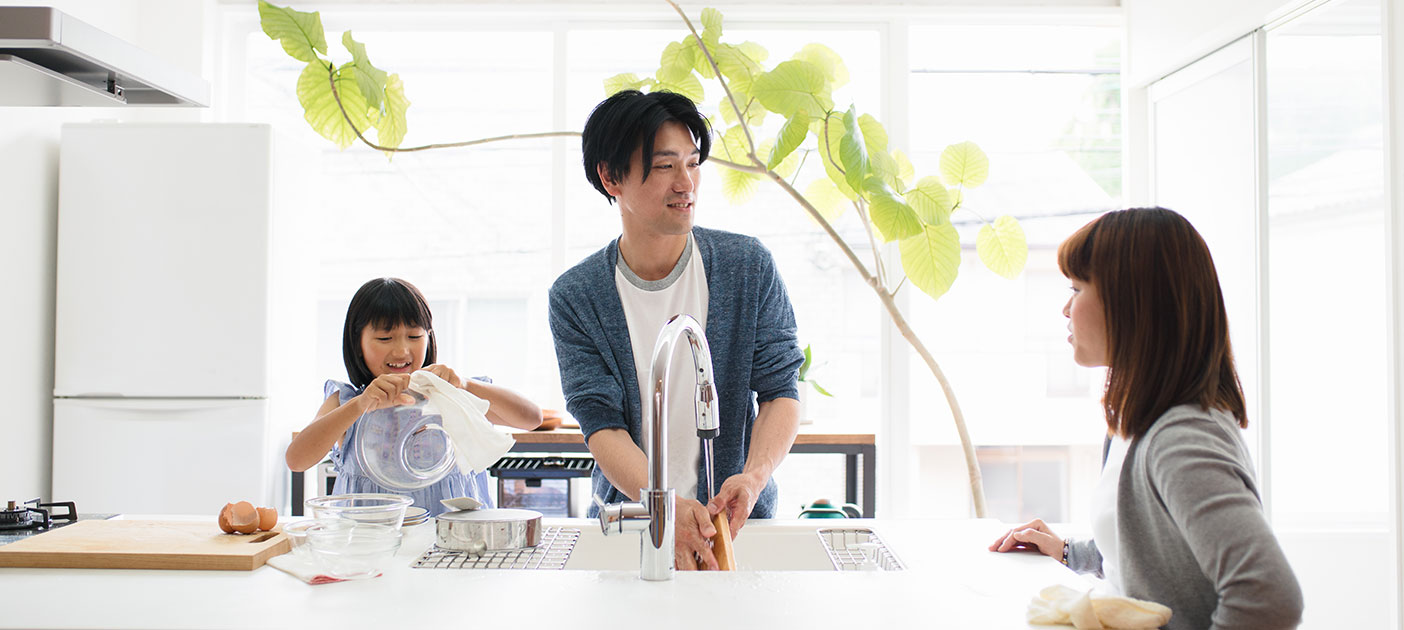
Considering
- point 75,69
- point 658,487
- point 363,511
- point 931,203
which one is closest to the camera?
point 658,487

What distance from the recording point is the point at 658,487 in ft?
3.85

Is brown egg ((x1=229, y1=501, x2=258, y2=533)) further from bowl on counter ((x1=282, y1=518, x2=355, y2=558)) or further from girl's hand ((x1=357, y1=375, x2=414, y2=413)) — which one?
girl's hand ((x1=357, y1=375, x2=414, y2=413))

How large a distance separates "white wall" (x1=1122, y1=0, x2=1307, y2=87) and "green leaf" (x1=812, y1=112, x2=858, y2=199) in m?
1.19

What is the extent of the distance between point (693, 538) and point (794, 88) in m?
1.44

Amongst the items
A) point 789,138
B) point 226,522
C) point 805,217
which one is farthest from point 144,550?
point 805,217

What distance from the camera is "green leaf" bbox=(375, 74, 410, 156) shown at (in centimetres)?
228

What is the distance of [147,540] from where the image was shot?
4.44 feet

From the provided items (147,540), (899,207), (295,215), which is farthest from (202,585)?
(295,215)

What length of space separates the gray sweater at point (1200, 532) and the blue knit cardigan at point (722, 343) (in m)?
0.75

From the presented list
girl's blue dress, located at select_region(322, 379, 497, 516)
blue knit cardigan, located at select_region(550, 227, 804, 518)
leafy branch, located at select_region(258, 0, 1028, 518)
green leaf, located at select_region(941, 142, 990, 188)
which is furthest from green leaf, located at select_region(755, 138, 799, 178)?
girl's blue dress, located at select_region(322, 379, 497, 516)

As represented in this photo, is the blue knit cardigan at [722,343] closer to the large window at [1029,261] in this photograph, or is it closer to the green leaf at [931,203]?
the green leaf at [931,203]

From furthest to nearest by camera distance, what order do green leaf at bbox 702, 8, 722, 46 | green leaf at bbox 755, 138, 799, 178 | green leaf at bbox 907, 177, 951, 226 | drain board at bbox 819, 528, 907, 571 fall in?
green leaf at bbox 755, 138, 799, 178 → green leaf at bbox 702, 8, 722, 46 → green leaf at bbox 907, 177, 951, 226 → drain board at bbox 819, 528, 907, 571

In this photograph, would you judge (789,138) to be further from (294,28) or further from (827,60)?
(294,28)

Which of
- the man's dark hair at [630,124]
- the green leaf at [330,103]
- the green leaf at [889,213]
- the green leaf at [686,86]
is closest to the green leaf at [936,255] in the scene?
the green leaf at [889,213]
